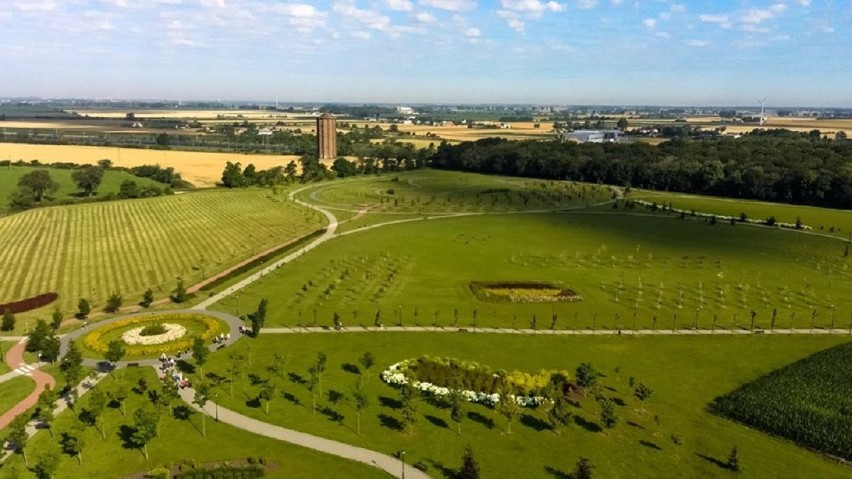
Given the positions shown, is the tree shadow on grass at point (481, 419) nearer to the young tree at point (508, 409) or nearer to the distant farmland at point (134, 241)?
the young tree at point (508, 409)

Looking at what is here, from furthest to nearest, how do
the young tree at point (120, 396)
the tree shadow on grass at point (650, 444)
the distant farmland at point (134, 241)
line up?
1. the distant farmland at point (134, 241)
2. the young tree at point (120, 396)
3. the tree shadow on grass at point (650, 444)

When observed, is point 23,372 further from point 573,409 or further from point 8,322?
point 573,409

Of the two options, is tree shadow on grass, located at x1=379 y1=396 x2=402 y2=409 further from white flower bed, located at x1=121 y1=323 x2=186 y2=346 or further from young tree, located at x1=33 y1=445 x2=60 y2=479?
white flower bed, located at x1=121 y1=323 x2=186 y2=346

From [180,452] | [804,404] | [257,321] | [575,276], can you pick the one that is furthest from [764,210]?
[180,452]

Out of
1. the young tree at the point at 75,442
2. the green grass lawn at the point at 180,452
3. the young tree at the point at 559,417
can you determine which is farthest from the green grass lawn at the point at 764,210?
the young tree at the point at 75,442

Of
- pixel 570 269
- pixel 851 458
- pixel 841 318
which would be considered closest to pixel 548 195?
pixel 570 269

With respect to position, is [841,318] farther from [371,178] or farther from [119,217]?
[371,178]
